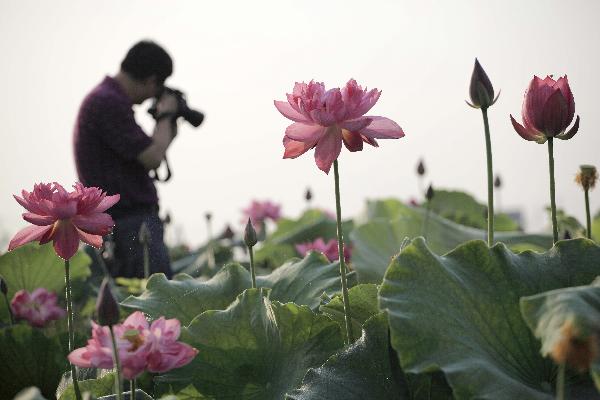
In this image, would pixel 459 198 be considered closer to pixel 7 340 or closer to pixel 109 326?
pixel 7 340

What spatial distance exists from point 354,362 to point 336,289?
456mm

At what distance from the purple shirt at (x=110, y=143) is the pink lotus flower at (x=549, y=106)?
6.49 ft

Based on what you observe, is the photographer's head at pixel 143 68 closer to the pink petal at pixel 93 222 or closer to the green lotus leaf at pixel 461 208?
the green lotus leaf at pixel 461 208

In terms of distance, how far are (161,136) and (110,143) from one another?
0.22 meters

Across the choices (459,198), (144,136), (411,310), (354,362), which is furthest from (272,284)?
(459,198)

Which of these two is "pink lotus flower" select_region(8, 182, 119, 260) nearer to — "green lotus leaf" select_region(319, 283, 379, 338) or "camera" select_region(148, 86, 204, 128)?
"green lotus leaf" select_region(319, 283, 379, 338)

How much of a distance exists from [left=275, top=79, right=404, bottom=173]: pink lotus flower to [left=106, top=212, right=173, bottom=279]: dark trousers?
1.79 meters

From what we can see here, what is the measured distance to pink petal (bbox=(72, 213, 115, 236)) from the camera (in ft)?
4.00

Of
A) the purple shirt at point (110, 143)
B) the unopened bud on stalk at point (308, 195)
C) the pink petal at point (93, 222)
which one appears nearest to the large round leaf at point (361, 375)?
the pink petal at point (93, 222)

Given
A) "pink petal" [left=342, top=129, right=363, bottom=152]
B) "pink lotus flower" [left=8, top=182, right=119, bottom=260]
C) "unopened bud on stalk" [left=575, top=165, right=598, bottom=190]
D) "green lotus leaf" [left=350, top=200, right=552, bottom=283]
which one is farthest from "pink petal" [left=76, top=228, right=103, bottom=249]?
"green lotus leaf" [left=350, top=200, right=552, bottom=283]

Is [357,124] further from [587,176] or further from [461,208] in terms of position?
→ [461,208]

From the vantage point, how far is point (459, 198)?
3.81 m

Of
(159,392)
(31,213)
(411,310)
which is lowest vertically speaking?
(159,392)

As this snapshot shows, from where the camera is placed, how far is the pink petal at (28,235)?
1257 millimetres
